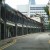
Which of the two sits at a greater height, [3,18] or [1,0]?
[1,0]

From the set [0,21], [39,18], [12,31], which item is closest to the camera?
[0,21]

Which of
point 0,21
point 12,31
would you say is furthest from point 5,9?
point 12,31

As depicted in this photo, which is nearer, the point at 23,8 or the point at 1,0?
the point at 1,0

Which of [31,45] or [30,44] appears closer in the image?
[31,45]

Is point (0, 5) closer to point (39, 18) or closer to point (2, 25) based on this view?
point (2, 25)

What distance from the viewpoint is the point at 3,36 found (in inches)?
1805

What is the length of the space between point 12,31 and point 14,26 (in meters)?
2.01

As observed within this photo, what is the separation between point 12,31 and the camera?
199 ft

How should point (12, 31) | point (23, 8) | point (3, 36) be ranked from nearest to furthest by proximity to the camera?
point (3, 36) → point (12, 31) → point (23, 8)

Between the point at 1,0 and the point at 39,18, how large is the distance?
121 m

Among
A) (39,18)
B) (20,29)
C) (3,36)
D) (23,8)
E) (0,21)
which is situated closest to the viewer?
(0,21)

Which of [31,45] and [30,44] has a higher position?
[31,45]

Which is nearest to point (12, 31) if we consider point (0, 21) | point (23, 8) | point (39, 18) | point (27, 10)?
point (0, 21)

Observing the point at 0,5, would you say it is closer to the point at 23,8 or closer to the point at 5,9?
the point at 5,9
